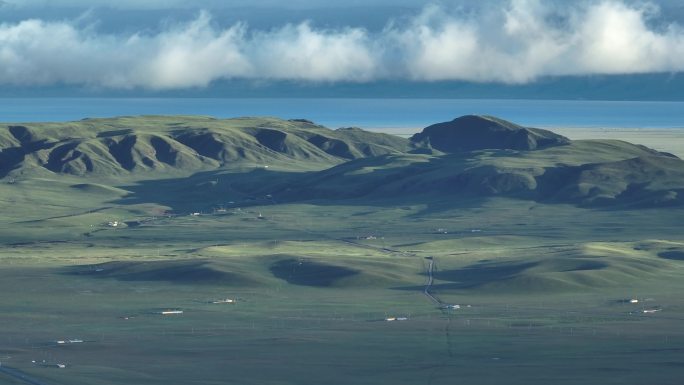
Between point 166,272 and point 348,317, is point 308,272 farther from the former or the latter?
point 348,317

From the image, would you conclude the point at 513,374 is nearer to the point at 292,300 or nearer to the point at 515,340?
the point at 515,340

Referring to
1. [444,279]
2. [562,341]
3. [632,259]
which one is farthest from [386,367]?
[632,259]

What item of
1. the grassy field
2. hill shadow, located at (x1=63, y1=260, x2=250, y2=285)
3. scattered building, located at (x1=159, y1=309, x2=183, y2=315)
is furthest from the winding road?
scattered building, located at (x1=159, y1=309, x2=183, y2=315)

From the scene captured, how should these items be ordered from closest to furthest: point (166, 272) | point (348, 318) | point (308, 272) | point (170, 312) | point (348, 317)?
1. point (348, 318)
2. point (348, 317)
3. point (170, 312)
4. point (308, 272)
5. point (166, 272)

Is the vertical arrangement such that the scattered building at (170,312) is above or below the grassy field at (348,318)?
below

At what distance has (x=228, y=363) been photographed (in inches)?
4631

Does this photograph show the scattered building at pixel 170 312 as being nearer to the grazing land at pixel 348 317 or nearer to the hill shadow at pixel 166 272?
the grazing land at pixel 348 317

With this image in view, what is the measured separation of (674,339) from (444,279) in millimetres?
48281

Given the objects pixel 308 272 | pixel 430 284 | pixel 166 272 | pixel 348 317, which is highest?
pixel 430 284

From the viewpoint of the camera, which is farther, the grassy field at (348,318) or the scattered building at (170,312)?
the scattered building at (170,312)

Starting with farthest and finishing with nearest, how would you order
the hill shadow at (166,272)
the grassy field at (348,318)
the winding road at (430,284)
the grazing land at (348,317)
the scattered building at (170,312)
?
the hill shadow at (166,272), the winding road at (430,284), the scattered building at (170,312), the grassy field at (348,318), the grazing land at (348,317)

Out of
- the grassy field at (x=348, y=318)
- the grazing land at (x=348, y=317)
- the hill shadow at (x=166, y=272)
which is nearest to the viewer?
the grazing land at (x=348, y=317)

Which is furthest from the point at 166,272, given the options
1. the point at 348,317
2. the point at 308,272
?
the point at 348,317

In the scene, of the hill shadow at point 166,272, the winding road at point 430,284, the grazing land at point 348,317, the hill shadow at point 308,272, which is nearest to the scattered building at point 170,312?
the grazing land at point 348,317
